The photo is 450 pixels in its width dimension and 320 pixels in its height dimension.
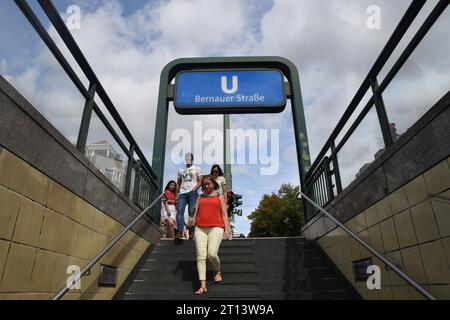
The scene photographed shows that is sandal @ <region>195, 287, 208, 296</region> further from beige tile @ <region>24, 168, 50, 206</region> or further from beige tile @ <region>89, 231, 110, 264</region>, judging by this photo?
beige tile @ <region>24, 168, 50, 206</region>

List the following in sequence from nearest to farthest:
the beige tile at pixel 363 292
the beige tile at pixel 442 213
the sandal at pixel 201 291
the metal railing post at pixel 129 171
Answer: the beige tile at pixel 442 213 → the beige tile at pixel 363 292 → the sandal at pixel 201 291 → the metal railing post at pixel 129 171

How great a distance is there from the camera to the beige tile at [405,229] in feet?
9.04

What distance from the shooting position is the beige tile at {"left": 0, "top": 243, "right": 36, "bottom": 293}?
6.76 ft

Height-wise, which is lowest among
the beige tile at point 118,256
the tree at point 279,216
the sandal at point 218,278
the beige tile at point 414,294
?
the beige tile at point 414,294

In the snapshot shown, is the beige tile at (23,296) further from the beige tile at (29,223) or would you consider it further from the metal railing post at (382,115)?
the metal railing post at (382,115)

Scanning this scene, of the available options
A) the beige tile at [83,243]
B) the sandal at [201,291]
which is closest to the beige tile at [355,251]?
the sandal at [201,291]

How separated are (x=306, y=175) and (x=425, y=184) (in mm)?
4292

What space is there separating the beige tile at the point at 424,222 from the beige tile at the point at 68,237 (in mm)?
3095

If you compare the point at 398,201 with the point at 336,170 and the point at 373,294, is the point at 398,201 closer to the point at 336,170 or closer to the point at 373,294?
the point at 373,294

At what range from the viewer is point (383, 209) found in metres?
3.31

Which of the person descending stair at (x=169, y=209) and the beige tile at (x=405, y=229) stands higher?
the person descending stair at (x=169, y=209)
